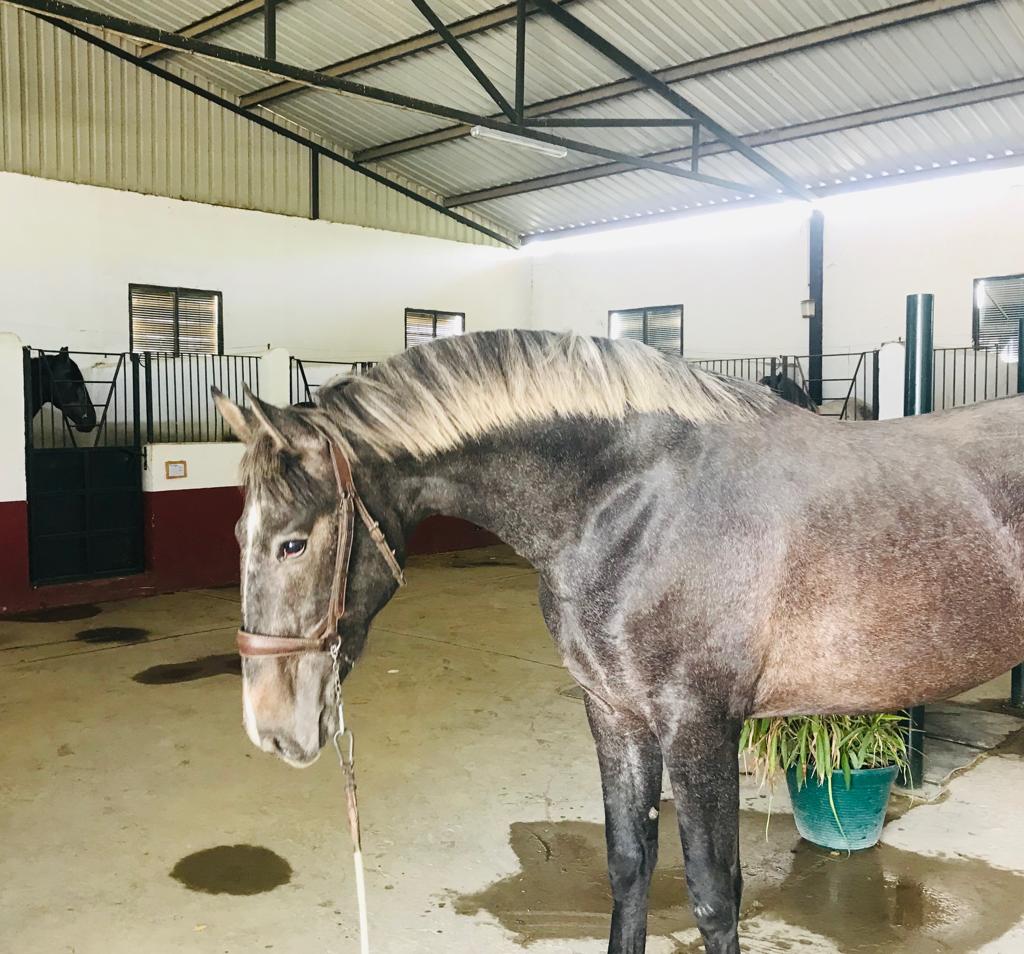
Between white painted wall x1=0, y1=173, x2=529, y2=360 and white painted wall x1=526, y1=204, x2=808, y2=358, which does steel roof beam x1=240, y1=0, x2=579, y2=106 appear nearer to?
white painted wall x1=0, y1=173, x2=529, y2=360

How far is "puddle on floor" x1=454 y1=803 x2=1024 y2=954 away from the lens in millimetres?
2340

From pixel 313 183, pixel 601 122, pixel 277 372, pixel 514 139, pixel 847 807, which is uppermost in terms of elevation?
pixel 313 183

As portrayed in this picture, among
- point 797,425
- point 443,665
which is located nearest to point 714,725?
point 797,425

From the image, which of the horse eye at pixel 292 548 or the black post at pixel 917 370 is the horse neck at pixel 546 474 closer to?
the horse eye at pixel 292 548

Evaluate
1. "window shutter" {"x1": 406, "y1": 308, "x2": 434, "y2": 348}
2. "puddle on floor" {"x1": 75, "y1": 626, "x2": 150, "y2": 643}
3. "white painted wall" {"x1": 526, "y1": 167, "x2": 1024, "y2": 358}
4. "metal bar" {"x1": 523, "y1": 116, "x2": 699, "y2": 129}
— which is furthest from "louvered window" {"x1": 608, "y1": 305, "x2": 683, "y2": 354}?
"puddle on floor" {"x1": 75, "y1": 626, "x2": 150, "y2": 643}

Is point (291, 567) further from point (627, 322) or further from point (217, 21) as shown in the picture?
point (627, 322)

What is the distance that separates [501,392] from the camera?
163cm

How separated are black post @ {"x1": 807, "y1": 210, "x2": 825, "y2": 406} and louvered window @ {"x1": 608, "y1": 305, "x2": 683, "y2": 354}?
1.81 metres

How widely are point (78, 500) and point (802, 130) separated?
7871mm

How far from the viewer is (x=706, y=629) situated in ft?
5.22

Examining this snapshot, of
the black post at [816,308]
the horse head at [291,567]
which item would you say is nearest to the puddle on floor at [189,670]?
the horse head at [291,567]

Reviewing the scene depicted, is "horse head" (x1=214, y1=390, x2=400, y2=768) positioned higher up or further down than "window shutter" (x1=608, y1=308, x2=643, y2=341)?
further down

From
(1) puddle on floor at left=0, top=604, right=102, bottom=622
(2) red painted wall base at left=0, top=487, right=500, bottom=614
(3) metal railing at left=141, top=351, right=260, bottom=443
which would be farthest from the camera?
(3) metal railing at left=141, top=351, right=260, bottom=443

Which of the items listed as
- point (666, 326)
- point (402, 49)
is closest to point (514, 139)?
point (402, 49)
